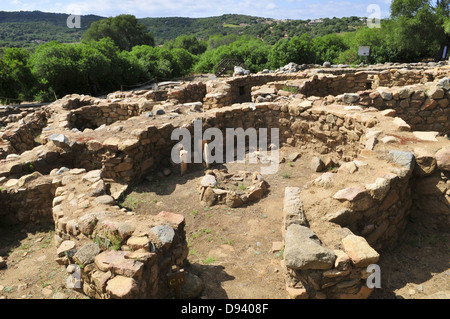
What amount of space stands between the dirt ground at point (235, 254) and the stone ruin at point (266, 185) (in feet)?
0.95

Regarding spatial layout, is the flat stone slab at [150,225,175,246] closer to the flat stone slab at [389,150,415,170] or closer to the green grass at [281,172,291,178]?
the flat stone slab at [389,150,415,170]

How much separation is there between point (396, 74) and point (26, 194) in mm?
14646

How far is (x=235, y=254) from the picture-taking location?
4.98m

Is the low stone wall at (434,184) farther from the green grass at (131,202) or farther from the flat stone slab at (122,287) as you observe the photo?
the green grass at (131,202)

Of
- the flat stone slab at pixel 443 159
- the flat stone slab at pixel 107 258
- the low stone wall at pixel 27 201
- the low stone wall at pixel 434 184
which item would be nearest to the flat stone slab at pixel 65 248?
the flat stone slab at pixel 107 258

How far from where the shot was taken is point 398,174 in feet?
15.7

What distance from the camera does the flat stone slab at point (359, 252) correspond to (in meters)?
3.40

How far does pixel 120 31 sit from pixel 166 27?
69.7 meters

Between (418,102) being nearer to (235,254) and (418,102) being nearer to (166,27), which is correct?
(235,254)

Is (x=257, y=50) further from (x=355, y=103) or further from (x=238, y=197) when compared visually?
(x=238, y=197)

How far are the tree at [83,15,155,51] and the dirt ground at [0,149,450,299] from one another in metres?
47.9

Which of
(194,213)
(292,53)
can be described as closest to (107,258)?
(194,213)

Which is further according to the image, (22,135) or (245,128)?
(22,135)

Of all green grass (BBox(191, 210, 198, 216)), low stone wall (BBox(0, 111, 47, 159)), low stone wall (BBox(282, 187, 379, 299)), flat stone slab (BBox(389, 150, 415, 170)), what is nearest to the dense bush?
low stone wall (BBox(0, 111, 47, 159))
